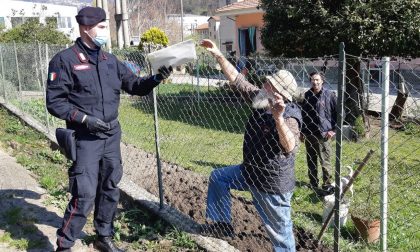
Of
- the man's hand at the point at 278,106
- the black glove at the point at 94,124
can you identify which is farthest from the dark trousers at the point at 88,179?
the man's hand at the point at 278,106

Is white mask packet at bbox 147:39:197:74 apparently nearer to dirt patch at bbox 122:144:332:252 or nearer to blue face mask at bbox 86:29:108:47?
blue face mask at bbox 86:29:108:47

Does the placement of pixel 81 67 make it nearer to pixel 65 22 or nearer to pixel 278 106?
pixel 278 106

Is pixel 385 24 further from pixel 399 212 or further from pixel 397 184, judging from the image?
pixel 399 212

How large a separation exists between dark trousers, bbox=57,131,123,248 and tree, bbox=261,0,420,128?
16.3ft

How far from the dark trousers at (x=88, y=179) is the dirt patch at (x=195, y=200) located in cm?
102

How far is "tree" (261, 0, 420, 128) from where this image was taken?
7.86m

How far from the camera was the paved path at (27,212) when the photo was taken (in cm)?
401

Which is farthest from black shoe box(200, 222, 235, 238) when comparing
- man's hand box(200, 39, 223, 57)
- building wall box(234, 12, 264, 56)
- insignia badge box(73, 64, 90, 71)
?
building wall box(234, 12, 264, 56)

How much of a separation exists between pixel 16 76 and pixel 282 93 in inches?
344

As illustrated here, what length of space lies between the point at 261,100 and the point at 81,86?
4.45 feet

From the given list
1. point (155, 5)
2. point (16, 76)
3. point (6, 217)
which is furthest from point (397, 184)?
point (155, 5)

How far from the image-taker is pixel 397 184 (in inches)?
225

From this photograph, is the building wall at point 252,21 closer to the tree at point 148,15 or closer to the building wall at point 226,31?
the building wall at point 226,31

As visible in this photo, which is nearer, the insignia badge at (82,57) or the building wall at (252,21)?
the insignia badge at (82,57)
